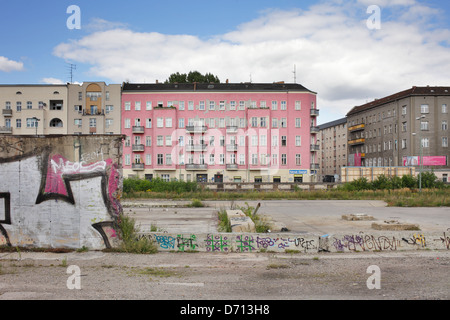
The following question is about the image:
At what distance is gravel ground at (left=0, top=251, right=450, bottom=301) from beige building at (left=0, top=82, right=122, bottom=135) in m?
54.5

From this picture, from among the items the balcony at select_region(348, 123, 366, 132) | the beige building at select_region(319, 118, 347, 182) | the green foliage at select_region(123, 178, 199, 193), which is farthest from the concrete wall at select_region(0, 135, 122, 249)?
the beige building at select_region(319, 118, 347, 182)

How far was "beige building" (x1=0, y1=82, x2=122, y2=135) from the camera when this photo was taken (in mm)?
60625

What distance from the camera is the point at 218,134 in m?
60.8

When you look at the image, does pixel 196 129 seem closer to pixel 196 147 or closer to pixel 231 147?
pixel 196 147

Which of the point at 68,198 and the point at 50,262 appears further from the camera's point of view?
the point at 68,198

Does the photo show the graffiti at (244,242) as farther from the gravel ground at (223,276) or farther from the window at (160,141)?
the window at (160,141)

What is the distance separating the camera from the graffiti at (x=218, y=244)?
9.98m

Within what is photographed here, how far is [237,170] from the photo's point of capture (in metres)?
60.2

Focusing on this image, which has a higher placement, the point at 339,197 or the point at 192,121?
the point at 192,121

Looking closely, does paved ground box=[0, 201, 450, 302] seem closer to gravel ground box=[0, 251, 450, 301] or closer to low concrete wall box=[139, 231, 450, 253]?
gravel ground box=[0, 251, 450, 301]

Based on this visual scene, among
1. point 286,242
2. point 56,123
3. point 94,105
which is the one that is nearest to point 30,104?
point 56,123
